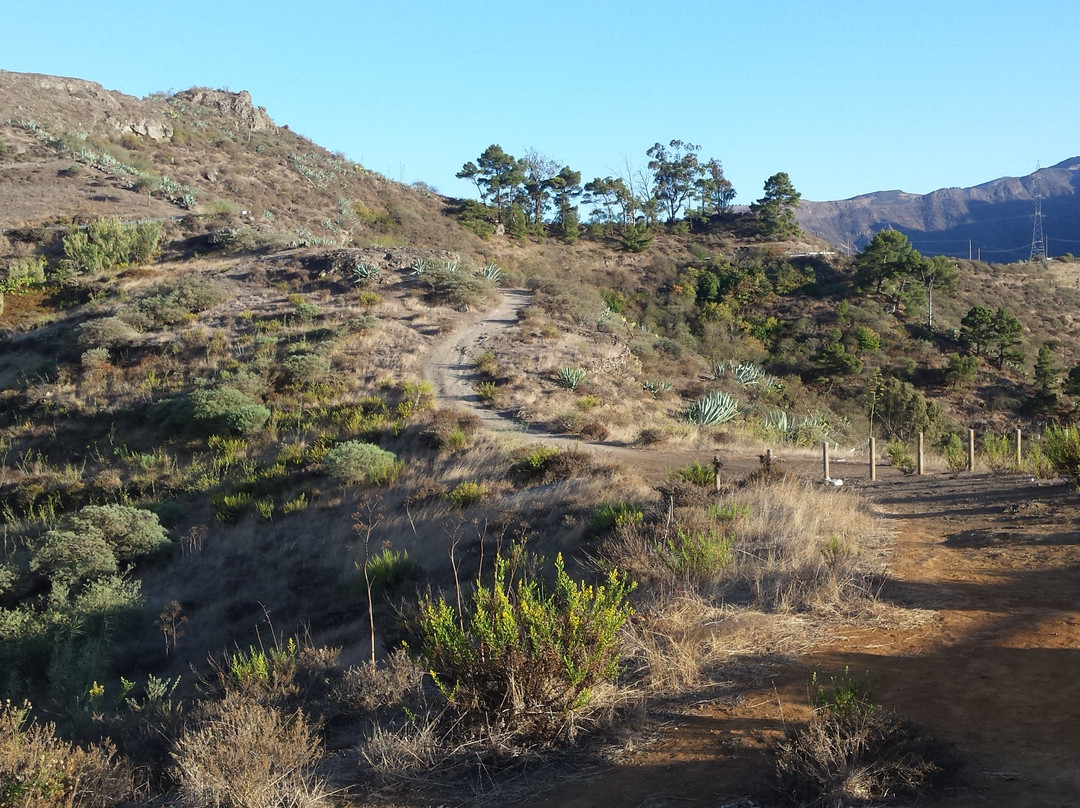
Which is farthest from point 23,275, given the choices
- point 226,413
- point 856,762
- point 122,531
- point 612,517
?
point 856,762

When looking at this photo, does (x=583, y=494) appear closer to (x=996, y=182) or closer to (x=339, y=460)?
(x=339, y=460)

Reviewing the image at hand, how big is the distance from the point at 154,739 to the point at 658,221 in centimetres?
6311

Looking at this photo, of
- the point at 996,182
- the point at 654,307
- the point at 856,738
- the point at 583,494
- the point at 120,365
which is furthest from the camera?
the point at 996,182

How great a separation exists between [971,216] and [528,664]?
137 metres

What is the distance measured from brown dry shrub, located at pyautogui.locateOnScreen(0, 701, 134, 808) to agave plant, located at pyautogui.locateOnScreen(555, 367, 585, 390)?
1498 cm

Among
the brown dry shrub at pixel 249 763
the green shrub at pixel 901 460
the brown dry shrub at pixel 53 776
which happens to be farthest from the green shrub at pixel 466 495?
the brown dry shrub at pixel 53 776

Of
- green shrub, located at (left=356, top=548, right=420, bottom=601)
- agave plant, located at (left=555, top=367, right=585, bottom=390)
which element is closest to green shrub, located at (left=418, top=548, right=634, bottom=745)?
green shrub, located at (left=356, top=548, right=420, bottom=601)

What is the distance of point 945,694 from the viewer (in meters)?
4.00

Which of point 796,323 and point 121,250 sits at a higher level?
point 121,250

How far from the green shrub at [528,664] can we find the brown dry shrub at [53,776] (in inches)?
63.6

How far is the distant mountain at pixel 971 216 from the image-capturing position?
319 feet

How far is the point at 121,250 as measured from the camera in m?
Result: 28.7

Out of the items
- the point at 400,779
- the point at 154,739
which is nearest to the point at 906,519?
the point at 400,779

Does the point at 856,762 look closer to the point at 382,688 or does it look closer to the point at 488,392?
the point at 382,688
